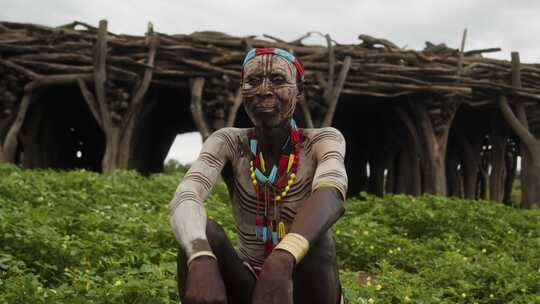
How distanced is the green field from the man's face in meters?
1.47

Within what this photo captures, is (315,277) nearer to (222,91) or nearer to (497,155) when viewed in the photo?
(222,91)

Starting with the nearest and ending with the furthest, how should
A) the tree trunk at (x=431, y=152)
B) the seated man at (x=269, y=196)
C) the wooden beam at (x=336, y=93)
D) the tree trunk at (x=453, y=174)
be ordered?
1. the seated man at (x=269, y=196)
2. the wooden beam at (x=336, y=93)
3. the tree trunk at (x=431, y=152)
4. the tree trunk at (x=453, y=174)

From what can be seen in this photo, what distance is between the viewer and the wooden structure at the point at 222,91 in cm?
937

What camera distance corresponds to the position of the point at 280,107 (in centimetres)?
250

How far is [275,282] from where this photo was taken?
202 centimetres

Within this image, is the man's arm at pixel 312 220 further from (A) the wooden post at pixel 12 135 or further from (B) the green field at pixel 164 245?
(A) the wooden post at pixel 12 135

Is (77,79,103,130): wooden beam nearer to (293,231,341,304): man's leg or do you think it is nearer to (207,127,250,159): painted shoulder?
(207,127,250,159): painted shoulder

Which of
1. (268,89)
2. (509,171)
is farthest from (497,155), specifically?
(268,89)

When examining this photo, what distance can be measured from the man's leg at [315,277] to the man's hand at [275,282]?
0.66 feet

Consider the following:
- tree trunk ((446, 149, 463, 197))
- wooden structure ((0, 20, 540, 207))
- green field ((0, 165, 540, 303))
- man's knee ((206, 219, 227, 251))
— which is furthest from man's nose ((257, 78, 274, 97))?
tree trunk ((446, 149, 463, 197))

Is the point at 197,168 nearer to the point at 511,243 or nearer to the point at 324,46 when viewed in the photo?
the point at 511,243

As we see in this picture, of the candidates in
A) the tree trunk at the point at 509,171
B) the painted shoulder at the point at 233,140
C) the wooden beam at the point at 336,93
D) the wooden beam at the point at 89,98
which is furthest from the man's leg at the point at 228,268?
the tree trunk at the point at 509,171

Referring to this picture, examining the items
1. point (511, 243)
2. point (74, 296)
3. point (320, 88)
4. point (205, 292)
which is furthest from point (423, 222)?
point (205, 292)

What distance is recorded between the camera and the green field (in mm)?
3797
